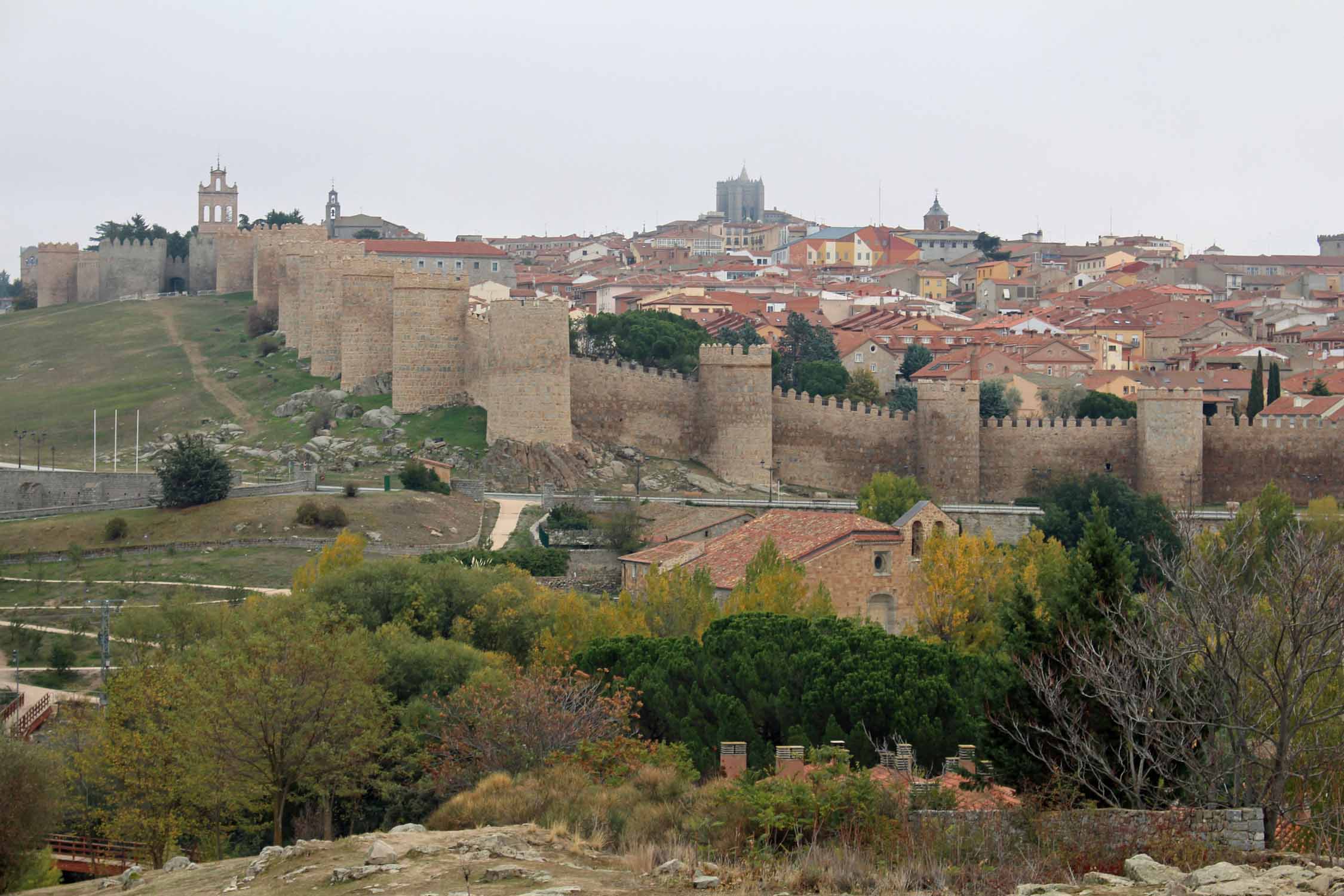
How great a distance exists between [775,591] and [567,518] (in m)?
14.6

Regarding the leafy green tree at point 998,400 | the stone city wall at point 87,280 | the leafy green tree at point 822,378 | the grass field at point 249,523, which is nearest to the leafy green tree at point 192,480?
the grass field at point 249,523

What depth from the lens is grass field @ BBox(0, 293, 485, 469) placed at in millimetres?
53062

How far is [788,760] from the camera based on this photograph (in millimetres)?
21609

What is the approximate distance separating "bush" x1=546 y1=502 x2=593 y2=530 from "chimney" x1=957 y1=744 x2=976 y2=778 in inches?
866

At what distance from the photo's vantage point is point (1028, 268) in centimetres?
11312

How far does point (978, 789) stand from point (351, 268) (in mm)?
37844

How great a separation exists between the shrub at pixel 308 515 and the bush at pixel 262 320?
73.3 feet

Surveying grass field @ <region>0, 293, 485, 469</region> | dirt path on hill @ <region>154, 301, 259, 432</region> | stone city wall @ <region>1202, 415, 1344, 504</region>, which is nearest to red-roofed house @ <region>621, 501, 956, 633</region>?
grass field @ <region>0, 293, 485, 469</region>

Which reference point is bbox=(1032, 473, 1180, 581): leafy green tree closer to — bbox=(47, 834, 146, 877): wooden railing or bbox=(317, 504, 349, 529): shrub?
bbox=(317, 504, 349, 529): shrub

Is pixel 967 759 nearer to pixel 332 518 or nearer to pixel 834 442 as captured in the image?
pixel 332 518

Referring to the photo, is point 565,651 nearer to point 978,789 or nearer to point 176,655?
point 176,655

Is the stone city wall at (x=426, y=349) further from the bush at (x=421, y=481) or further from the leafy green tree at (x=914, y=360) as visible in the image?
the leafy green tree at (x=914, y=360)

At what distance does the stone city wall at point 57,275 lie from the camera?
8162cm

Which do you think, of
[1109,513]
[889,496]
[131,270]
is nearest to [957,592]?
[889,496]
